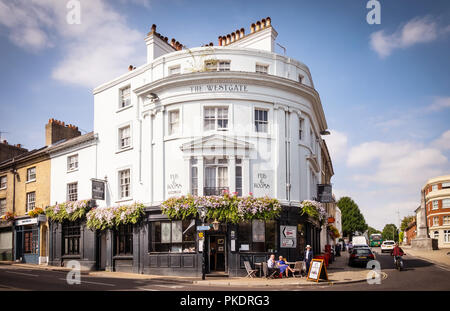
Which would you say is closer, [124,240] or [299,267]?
[299,267]

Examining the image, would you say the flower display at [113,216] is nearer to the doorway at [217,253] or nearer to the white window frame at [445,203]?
the doorway at [217,253]

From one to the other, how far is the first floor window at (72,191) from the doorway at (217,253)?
12.4 meters

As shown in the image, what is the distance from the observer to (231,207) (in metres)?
22.2

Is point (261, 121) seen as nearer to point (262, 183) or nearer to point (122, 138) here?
point (262, 183)

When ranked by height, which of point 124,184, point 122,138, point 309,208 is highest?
point 122,138

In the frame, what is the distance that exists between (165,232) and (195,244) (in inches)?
81.5

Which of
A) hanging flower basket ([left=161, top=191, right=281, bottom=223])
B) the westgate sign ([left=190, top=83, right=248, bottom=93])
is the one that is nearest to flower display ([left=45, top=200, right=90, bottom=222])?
hanging flower basket ([left=161, top=191, right=281, bottom=223])

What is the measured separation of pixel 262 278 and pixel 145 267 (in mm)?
7340

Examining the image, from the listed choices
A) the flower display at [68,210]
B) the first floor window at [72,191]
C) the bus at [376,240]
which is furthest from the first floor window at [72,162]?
the bus at [376,240]

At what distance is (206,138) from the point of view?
77.2ft

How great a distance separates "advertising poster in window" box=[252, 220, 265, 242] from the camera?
22.8 m

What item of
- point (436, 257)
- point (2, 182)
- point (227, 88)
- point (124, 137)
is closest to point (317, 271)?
point (227, 88)

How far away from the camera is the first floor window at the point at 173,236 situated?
914 inches

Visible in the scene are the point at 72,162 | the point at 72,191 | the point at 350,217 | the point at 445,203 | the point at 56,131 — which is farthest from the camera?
the point at 350,217
